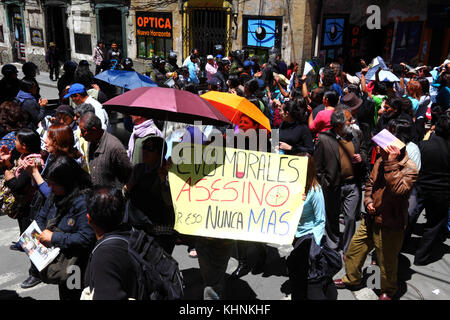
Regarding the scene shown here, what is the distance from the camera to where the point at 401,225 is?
389 cm

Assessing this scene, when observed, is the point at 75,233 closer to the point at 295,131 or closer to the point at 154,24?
the point at 295,131

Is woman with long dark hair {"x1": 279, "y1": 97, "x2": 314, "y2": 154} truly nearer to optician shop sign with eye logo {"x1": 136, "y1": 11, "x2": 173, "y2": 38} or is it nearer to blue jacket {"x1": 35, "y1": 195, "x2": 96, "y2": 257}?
blue jacket {"x1": 35, "y1": 195, "x2": 96, "y2": 257}

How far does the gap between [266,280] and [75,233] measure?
2396 millimetres

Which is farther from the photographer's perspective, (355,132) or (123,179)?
(355,132)

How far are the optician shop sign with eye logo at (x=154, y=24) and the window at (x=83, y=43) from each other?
2986 mm

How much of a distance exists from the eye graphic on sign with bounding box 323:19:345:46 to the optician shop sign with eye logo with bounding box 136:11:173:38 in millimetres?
6235

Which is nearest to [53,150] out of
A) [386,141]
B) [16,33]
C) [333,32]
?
[386,141]

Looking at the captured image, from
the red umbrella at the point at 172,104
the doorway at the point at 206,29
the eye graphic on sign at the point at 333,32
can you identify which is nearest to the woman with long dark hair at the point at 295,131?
the red umbrella at the point at 172,104

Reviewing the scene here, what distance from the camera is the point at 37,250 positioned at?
10.5 feet

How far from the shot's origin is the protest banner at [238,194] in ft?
11.0
